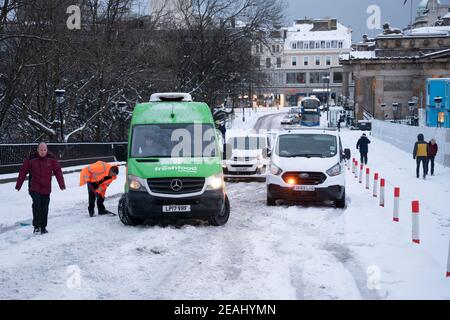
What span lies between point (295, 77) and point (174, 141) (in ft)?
396

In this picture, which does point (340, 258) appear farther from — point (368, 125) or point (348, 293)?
point (368, 125)

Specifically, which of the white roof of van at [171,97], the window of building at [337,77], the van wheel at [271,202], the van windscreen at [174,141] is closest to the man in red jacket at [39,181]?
the van windscreen at [174,141]

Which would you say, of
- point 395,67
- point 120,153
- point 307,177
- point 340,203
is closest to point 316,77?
point 395,67

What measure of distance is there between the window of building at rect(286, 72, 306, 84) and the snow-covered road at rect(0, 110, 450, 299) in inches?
4607

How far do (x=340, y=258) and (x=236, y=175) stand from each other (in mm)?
14775

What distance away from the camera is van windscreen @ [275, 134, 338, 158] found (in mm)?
17562

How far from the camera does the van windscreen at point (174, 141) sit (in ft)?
45.0

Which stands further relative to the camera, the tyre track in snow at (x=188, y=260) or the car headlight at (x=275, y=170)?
the car headlight at (x=275, y=170)

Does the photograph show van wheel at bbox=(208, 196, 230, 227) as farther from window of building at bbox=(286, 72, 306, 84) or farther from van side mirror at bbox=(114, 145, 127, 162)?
window of building at bbox=(286, 72, 306, 84)

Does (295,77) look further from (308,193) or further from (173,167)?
(173,167)

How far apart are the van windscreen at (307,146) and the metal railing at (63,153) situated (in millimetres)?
10835

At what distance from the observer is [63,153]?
30.2 meters

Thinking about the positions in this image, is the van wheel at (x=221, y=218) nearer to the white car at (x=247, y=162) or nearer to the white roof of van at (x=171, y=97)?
the white roof of van at (x=171, y=97)

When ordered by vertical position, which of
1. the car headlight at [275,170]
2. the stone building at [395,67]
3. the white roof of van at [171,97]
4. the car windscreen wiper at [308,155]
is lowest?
the car headlight at [275,170]
